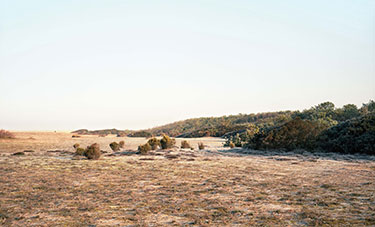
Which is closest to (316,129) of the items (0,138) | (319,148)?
(319,148)

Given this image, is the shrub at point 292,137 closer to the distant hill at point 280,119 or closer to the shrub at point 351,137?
the shrub at point 351,137

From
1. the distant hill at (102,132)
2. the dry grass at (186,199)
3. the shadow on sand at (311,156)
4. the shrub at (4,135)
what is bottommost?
the dry grass at (186,199)

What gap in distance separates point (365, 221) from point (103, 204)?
5129 millimetres

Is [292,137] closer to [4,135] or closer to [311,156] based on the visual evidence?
[311,156]

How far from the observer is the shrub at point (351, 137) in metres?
18.1

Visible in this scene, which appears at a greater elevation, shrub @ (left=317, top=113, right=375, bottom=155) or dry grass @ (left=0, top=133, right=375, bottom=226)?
shrub @ (left=317, top=113, right=375, bottom=155)

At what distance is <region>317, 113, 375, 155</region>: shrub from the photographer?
18109 millimetres

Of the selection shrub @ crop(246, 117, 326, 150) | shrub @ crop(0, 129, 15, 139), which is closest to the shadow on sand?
shrub @ crop(246, 117, 326, 150)

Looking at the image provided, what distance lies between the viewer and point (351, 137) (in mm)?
19219

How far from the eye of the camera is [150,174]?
1154 centimetres

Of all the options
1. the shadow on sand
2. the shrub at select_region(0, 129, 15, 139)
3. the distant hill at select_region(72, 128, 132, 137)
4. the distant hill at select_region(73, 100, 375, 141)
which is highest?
the distant hill at select_region(73, 100, 375, 141)

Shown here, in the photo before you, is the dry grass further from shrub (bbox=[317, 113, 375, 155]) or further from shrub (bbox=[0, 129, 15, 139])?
shrub (bbox=[0, 129, 15, 139])

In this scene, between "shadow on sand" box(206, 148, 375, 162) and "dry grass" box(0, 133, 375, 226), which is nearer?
"dry grass" box(0, 133, 375, 226)

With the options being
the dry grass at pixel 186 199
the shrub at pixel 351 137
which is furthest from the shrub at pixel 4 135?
the shrub at pixel 351 137
